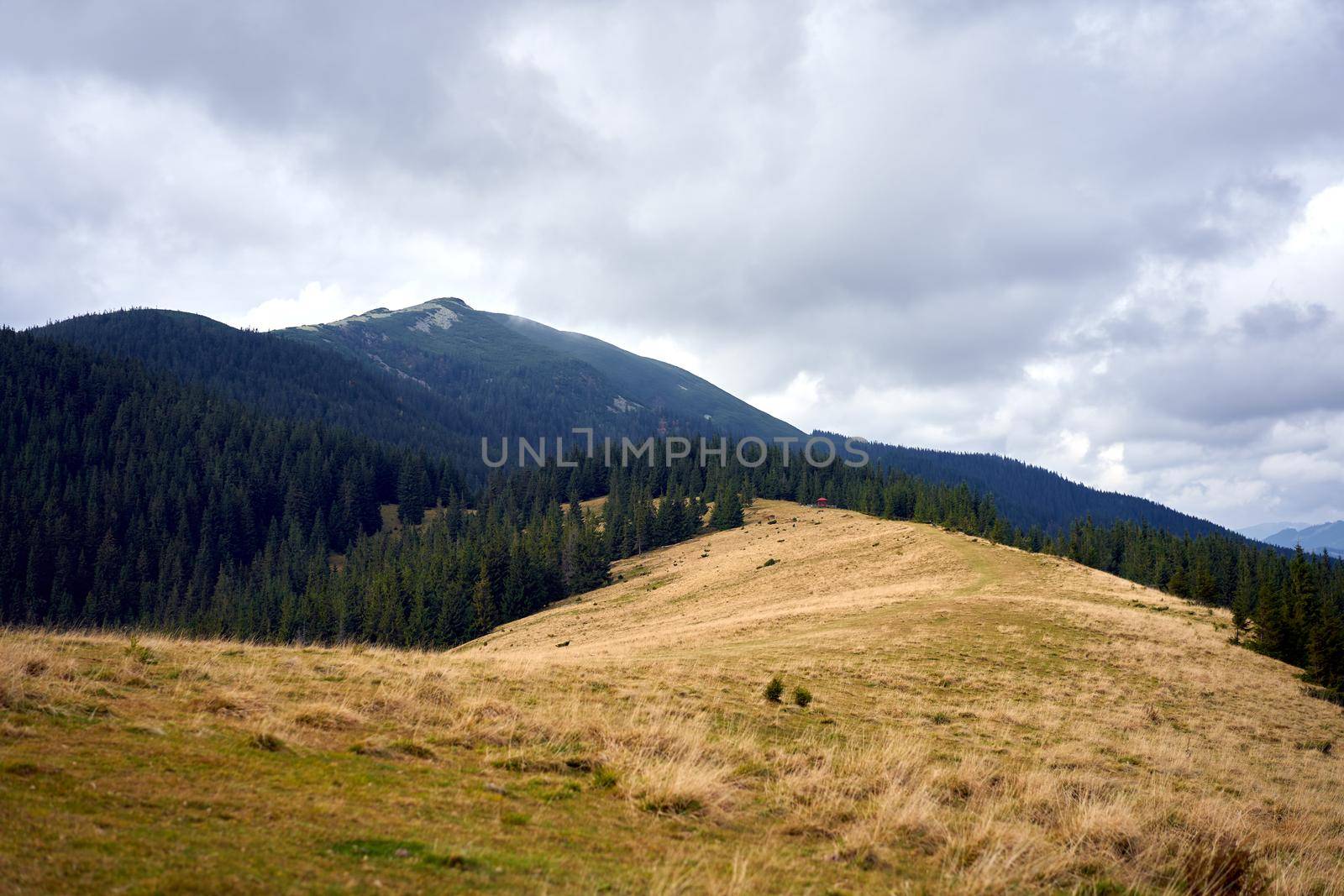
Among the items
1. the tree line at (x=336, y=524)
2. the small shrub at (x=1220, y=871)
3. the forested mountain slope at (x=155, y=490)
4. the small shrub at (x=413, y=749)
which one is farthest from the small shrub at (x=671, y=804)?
the forested mountain slope at (x=155, y=490)

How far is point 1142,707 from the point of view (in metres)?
21.3

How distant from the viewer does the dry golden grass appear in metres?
6.45

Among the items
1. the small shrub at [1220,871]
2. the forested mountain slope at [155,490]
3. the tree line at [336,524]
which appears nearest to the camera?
the small shrub at [1220,871]

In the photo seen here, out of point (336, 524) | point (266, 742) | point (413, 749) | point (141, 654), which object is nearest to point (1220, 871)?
point (413, 749)

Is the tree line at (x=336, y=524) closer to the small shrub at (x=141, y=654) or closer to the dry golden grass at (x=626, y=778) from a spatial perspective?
the dry golden grass at (x=626, y=778)

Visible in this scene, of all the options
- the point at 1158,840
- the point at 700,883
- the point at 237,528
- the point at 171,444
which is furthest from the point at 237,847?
the point at 171,444

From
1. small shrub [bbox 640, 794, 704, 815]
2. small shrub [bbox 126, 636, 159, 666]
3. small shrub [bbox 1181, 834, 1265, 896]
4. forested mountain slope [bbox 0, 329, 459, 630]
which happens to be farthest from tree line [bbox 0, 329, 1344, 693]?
small shrub [bbox 126, 636, 159, 666]

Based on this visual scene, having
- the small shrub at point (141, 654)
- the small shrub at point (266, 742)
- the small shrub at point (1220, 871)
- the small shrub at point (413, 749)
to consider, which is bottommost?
the small shrub at point (1220, 871)

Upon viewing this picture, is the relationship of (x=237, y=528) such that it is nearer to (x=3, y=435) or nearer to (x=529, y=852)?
(x=3, y=435)

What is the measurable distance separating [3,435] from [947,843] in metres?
217

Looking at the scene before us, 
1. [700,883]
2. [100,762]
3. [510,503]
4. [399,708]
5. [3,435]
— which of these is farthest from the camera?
[3,435]

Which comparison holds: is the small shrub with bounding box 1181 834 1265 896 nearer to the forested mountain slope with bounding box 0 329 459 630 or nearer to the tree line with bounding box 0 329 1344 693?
the tree line with bounding box 0 329 1344 693

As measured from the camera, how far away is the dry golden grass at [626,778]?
645 cm

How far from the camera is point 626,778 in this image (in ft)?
31.4
